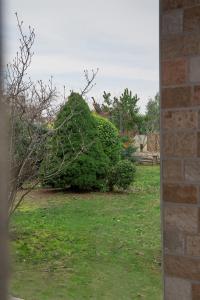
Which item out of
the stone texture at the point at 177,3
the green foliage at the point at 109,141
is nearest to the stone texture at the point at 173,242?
the stone texture at the point at 177,3

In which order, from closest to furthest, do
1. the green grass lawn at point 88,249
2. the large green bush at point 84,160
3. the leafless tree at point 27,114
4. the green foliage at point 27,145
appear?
the green grass lawn at point 88,249 → the leafless tree at point 27,114 → the green foliage at point 27,145 → the large green bush at point 84,160

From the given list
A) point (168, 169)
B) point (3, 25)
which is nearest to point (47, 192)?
point (168, 169)

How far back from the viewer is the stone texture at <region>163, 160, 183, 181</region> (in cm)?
144

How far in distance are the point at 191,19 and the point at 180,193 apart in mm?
620

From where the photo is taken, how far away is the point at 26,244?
416 centimetres

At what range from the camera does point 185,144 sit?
1424 mm

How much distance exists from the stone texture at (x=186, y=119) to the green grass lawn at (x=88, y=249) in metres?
0.91

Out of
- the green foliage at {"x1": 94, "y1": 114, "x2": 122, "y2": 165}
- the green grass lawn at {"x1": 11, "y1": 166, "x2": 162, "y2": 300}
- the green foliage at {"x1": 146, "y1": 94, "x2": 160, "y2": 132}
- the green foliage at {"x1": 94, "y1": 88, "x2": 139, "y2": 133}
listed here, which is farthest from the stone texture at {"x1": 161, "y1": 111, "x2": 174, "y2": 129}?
the green foliage at {"x1": 94, "y1": 88, "x2": 139, "y2": 133}

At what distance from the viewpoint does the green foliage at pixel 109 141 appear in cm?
791

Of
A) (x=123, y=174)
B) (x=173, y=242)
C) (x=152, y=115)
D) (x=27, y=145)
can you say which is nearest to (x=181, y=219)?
(x=173, y=242)

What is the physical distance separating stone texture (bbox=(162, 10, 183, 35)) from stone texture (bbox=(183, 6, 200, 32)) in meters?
0.02

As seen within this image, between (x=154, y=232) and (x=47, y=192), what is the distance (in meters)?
3.33

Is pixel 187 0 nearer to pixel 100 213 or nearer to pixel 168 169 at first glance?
pixel 168 169

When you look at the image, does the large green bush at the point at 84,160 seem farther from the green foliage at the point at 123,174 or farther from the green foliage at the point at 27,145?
the green foliage at the point at 27,145
